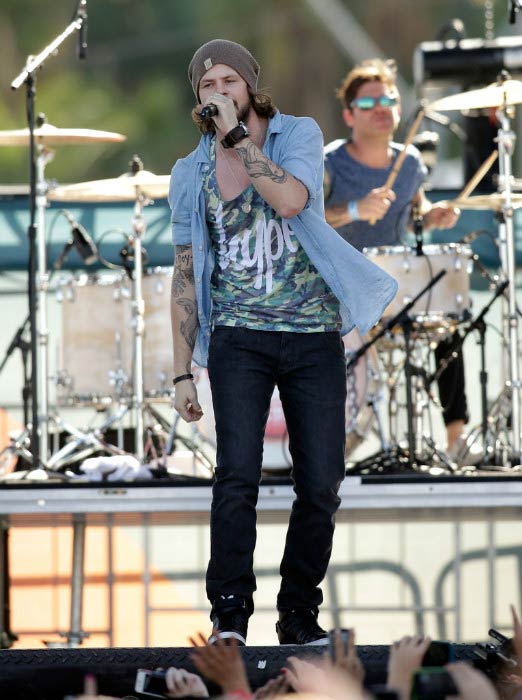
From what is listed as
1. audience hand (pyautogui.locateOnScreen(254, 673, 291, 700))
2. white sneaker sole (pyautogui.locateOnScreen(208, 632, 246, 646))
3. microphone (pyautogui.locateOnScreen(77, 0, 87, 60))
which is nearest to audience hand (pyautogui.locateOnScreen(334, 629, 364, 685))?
audience hand (pyautogui.locateOnScreen(254, 673, 291, 700))

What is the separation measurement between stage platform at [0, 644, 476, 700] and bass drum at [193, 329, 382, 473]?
2482 mm

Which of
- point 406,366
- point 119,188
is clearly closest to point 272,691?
point 406,366

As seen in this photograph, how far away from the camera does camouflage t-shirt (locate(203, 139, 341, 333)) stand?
4.66 meters

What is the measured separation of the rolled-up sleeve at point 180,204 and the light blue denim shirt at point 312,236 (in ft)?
0.04

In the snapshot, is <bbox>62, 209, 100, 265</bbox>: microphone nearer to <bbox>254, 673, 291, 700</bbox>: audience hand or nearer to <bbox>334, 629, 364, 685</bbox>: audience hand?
<bbox>254, 673, 291, 700</bbox>: audience hand

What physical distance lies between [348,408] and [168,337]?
1009 mm

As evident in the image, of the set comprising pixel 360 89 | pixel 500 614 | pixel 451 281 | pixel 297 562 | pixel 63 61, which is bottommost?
pixel 500 614

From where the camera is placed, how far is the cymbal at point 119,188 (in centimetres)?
707

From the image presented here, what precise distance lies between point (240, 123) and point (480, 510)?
2.65 m

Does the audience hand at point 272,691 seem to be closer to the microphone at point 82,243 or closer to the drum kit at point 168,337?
the drum kit at point 168,337

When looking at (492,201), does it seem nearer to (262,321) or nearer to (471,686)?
(262,321)

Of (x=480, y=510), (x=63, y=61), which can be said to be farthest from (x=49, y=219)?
(x=63, y=61)

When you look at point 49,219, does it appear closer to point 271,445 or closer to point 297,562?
point 271,445

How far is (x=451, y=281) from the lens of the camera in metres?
6.90
